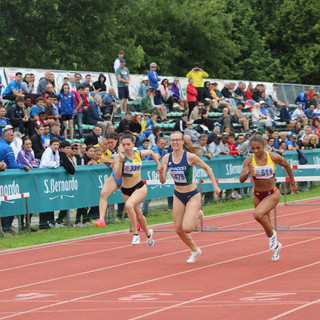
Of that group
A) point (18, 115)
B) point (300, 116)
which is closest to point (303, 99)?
point (300, 116)

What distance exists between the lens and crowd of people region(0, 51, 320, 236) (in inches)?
745

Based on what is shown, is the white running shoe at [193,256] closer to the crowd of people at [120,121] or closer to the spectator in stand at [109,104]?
the crowd of people at [120,121]

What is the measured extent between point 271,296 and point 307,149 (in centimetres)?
2044

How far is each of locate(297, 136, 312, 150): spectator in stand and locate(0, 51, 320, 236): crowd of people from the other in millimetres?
40

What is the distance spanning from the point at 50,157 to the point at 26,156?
1.83 feet

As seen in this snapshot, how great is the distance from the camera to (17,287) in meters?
11.4

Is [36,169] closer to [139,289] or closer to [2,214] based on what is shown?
[2,214]

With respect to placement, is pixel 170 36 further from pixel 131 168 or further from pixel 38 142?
pixel 131 168

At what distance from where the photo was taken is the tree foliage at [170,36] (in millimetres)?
40344

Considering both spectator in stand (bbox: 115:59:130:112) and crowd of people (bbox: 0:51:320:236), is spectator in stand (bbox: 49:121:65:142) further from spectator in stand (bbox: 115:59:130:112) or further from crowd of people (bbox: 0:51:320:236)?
spectator in stand (bbox: 115:59:130:112)

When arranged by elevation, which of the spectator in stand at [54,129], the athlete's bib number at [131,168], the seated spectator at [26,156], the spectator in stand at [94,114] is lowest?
the athlete's bib number at [131,168]

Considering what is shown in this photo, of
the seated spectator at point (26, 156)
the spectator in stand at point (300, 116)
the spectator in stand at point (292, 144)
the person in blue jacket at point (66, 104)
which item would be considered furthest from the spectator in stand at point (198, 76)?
the seated spectator at point (26, 156)

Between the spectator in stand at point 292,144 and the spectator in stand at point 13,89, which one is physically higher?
the spectator in stand at point 13,89

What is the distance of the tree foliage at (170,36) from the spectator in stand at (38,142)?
754 inches
